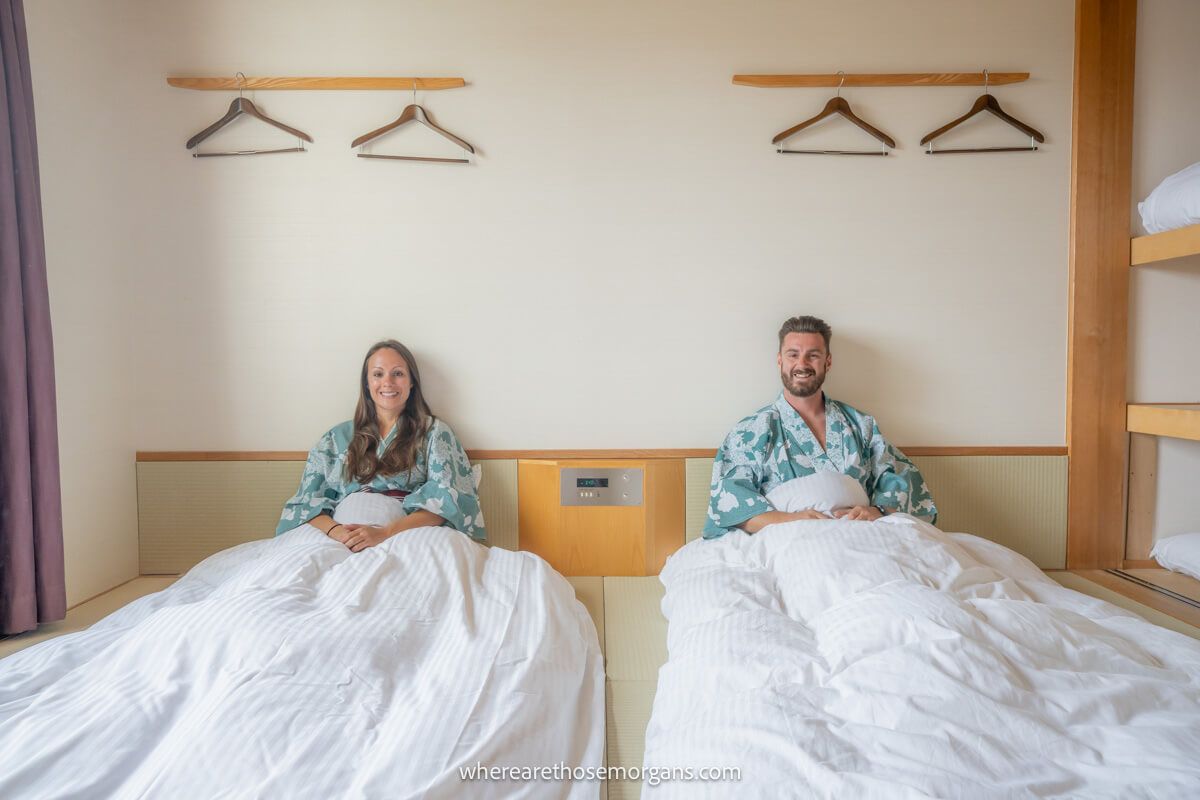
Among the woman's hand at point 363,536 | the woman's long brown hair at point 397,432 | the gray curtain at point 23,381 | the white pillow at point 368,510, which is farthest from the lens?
the woman's long brown hair at point 397,432

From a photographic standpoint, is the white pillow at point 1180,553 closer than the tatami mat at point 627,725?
No

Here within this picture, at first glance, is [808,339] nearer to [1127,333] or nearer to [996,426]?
[996,426]

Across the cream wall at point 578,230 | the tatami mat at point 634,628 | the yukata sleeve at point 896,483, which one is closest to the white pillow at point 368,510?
the cream wall at point 578,230

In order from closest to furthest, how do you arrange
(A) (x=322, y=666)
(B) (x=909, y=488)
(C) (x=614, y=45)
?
1. (A) (x=322, y=666)
2. (B) (x=909, y=488)
3. (C) (x=614, y=45)

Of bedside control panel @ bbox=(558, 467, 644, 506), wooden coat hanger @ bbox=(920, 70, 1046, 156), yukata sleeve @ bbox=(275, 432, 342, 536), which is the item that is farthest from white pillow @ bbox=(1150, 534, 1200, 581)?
yukata sleeve @ bbox=(275, 432, 342, 536)

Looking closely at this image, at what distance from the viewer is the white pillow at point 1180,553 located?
1964mm

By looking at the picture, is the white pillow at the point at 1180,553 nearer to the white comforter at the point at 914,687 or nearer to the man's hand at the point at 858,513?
the white comforter at the point at 914,687

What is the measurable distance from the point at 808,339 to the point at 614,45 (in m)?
1.16

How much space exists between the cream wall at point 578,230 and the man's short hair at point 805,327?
117 millimetres

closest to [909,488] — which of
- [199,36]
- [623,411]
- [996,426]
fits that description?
[996,426]

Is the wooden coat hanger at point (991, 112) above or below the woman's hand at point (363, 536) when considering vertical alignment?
above

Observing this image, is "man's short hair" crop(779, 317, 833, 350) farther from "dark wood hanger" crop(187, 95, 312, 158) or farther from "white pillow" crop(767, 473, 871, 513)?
"dark wood hanger" crop(187, 95, 312, 158)

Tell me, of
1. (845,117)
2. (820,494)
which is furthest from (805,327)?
(845,117)

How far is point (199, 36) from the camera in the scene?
6.86 feet
